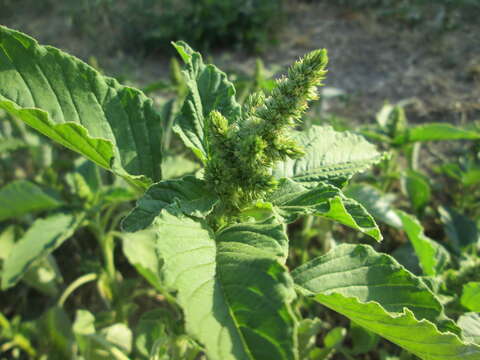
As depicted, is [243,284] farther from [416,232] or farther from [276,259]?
[416,232]

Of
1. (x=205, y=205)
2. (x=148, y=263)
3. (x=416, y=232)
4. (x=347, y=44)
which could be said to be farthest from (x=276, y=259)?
(x=347, y=44)

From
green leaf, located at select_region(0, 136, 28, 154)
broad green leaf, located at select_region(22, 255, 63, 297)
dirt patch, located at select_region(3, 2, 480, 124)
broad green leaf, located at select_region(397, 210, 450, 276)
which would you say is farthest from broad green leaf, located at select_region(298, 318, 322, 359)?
dirt patch, located at select_region(3, 2, 480, 124)

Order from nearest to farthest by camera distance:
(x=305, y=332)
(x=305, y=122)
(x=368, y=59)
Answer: (x=305, y=332) < (x=305, y=122) < (x=368, y=59)

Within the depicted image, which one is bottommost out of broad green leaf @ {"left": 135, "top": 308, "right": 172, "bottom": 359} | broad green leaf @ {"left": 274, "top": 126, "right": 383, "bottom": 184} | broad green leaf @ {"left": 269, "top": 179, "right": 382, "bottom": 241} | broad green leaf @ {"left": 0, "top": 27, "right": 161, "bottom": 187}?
broad green leaf @ {"left": 135, "top": 308, "right": 172, "bottom": 359}

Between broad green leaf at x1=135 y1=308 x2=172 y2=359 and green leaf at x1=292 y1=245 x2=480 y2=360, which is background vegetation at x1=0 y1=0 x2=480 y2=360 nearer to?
broad green leaf at x1=135 y1=308 x2=172 y2=359

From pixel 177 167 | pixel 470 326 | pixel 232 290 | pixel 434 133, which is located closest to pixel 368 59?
pixel 434 133

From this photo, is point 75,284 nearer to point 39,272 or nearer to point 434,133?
point 39,272
